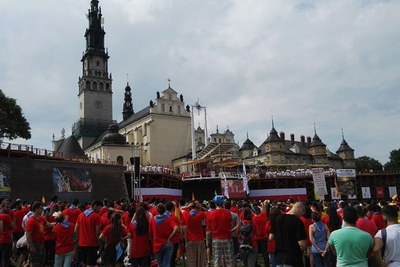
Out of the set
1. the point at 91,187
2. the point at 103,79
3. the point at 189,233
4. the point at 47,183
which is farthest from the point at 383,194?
the point at 103,79

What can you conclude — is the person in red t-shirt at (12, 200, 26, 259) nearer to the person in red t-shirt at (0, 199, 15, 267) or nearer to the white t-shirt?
the person in red t-shirt at (0, 199, 15, 267)

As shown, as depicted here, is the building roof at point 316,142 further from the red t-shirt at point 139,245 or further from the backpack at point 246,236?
the red t-shirt at point 139,245

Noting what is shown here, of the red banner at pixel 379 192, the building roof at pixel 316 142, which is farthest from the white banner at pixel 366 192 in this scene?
the building roof at pixel 316 142

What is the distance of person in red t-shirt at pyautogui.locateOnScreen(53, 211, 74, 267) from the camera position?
30.0 ft

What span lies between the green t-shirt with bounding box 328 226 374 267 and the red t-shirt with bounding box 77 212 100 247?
6.09m

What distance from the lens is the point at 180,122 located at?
76875mm

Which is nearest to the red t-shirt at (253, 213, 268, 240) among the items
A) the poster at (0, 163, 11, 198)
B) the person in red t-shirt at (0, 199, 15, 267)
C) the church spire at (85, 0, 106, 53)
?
the person in red t-shirt at (0, 199, 15, 267)

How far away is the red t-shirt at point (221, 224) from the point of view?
386 inches

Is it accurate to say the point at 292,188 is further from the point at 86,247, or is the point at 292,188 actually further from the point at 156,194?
the point at 86,247

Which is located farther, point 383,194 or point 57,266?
point 383,194

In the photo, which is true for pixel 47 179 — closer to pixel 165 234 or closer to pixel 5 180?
pixel 5 180

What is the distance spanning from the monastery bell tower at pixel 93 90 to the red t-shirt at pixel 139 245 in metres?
81.5

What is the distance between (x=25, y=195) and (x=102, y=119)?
61170mm

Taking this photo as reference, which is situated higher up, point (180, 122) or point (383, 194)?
point (180, 122)
